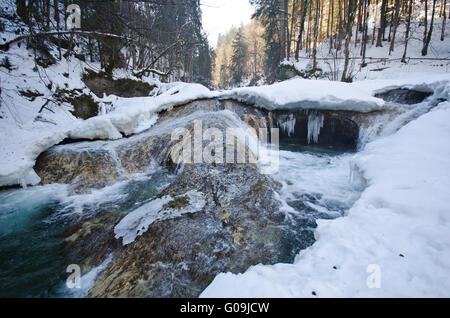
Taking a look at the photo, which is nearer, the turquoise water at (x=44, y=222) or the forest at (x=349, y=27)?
the turquoise water at (x=44, y=222)

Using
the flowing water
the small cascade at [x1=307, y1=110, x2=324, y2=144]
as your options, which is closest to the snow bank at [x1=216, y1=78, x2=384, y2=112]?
the small cascade at [x1=307, y1=110, x2=324, y2=144]

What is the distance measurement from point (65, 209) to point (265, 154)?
506cm

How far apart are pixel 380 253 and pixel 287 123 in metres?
6.26

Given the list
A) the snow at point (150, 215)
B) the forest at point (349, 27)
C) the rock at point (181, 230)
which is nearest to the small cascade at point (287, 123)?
the rock at point (181, 230)

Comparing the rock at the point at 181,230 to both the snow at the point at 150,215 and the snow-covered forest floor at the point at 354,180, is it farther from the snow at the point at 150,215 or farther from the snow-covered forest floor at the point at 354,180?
the snow-covered forest floor at the point at 354,180

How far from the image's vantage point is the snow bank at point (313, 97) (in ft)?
20.1

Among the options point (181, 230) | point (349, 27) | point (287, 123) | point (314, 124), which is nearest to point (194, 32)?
point (287, 123)

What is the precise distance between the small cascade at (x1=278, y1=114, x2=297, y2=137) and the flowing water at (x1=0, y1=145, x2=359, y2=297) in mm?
2774

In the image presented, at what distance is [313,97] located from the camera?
6.39 meters

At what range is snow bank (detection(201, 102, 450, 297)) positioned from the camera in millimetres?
1337

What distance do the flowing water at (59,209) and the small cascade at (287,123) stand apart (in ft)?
9.10

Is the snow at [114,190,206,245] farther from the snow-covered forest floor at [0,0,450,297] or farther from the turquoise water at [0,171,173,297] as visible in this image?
the snow-covered forest floor at [0,0,450,297]

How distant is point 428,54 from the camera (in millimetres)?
16031

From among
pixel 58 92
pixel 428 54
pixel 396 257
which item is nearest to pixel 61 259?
pixel 396 257
